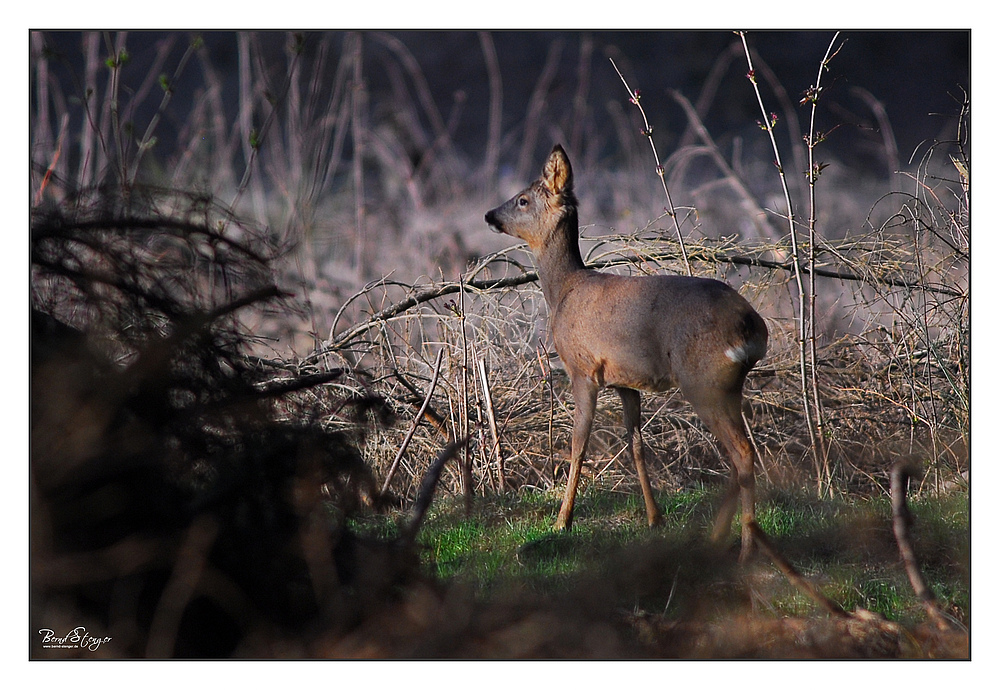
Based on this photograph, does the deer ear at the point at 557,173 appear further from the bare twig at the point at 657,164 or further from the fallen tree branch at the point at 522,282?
the fallen tree branch at the point at 522,282

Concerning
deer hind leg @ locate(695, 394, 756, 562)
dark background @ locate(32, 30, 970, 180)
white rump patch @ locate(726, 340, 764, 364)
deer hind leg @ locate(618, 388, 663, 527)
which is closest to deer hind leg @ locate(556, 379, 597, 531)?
deer hind leg @ locate(618, 388, 663, 527)

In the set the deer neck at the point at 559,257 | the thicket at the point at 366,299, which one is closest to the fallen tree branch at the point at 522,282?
the thicket at the point at 366,299

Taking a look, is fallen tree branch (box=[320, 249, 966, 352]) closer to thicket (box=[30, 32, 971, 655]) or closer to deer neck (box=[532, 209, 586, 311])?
thicket (box=[30, 32, 971, 655])

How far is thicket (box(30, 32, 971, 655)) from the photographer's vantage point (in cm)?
283

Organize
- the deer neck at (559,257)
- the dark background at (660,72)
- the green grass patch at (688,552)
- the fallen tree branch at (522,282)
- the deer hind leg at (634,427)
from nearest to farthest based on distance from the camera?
the green grass patch at (688,552), the dark background at (660,72), the deer hind leg at (634,427), the deer neck at (559,257), the fallen tree branch at (522,282)

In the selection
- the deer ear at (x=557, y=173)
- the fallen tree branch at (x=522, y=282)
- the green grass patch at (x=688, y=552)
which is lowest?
the green grass patch at (x=688, y=552)

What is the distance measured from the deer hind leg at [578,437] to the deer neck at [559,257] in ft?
1.72

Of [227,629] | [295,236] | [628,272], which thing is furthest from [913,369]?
[227,629]

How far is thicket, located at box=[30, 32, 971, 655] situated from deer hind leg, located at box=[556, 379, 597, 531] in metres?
0.57

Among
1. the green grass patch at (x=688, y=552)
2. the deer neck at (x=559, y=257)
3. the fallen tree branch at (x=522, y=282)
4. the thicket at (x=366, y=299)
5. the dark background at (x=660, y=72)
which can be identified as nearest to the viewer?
the thicket at (x=366, y=299)

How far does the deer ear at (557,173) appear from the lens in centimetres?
511

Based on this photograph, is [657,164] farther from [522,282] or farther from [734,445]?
[734,445]

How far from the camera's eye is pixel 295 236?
5.92 meters

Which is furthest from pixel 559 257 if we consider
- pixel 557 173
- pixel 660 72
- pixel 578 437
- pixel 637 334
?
pixel 660 72
